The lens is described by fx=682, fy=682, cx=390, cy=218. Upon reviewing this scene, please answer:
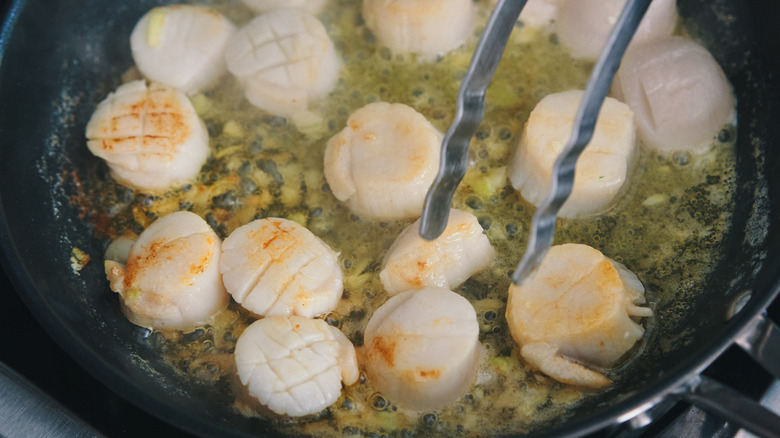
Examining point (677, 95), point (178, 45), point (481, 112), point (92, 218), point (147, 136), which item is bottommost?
point (92, 218)

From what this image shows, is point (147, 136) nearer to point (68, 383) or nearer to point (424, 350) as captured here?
point (68, 383)

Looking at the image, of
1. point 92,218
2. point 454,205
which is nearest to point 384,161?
point 454,205

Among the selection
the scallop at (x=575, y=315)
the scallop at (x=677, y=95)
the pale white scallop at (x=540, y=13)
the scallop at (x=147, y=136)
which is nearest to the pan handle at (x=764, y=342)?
the scallop at (x=575, y=315)

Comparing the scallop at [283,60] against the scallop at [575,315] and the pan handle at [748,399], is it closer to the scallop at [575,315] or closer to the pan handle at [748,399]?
the scallop at [575,315]

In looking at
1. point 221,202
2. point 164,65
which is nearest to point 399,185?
point 221,202

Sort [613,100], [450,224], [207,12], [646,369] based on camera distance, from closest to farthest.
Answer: [646,369], [450,224], [613,100], [207,12]

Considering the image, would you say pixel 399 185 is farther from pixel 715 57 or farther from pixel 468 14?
pixel 715 57
